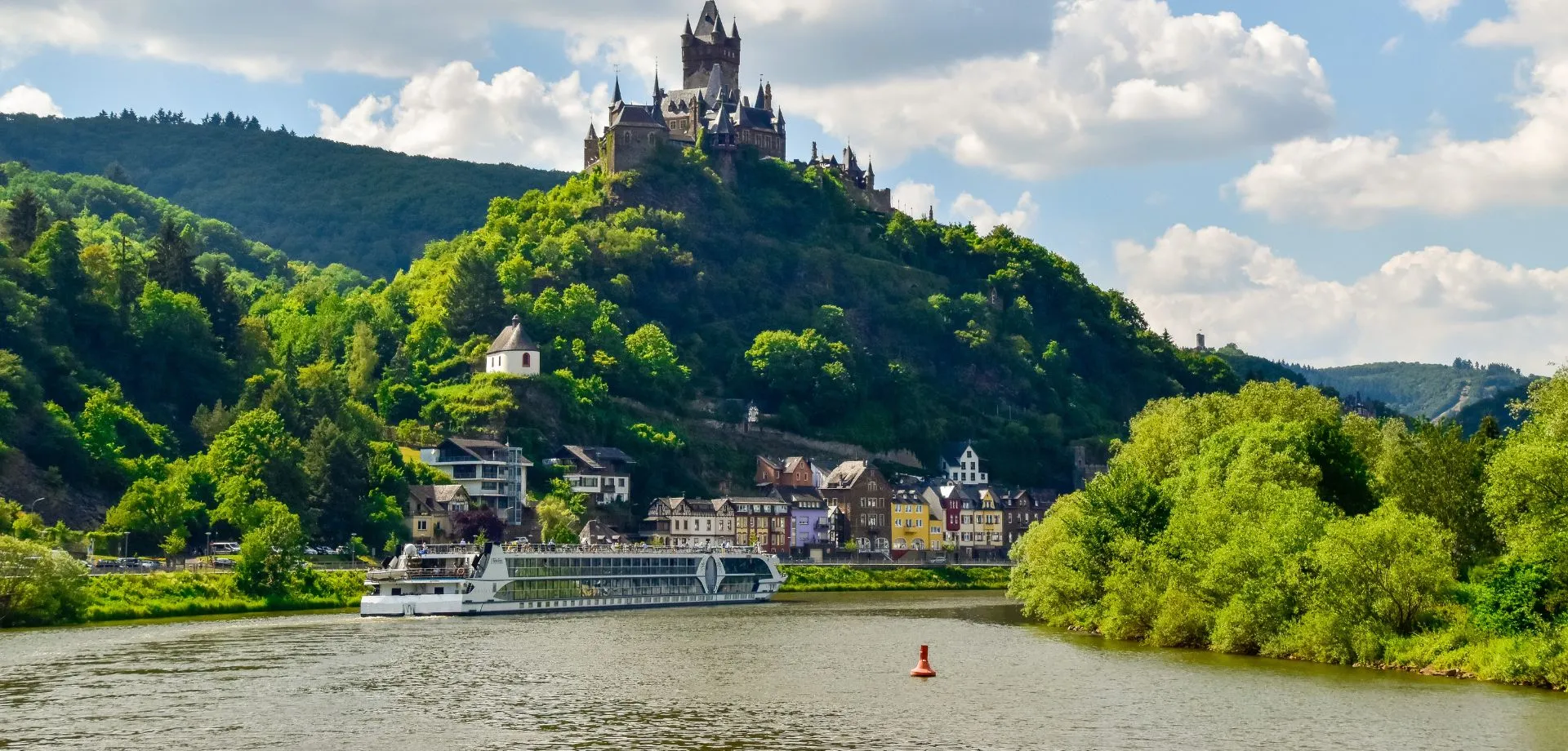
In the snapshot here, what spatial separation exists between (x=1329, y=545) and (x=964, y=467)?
398 feet

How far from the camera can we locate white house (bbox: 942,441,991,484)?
184750mm

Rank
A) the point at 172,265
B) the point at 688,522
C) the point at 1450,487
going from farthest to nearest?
the point at 172,265 → the point at 688,522 → the point at 1450,487

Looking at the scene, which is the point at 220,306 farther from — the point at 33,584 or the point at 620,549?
the point at 33,584

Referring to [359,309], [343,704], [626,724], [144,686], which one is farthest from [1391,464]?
[359,309]

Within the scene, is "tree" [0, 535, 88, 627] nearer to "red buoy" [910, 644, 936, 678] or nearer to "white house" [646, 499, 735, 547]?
"red buoy" [910, 644, 936, 678]

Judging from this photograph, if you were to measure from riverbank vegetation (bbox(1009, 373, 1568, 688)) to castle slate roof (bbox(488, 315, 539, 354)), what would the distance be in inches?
2960

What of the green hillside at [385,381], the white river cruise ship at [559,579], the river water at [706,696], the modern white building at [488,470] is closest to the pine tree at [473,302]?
the green hillside at [385,381]

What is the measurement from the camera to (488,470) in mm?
146375

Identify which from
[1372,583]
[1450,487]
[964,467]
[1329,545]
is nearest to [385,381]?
[964,467]

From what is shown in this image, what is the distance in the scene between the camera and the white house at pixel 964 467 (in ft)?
606

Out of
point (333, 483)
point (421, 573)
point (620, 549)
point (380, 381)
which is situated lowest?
point (421, 573)

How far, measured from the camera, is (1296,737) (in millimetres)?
49281

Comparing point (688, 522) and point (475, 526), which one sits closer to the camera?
point (475, 526)

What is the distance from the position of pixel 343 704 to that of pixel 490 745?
10.1 m
